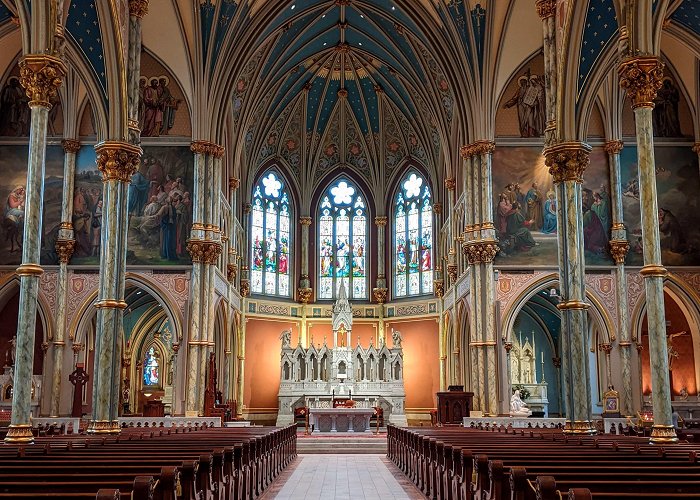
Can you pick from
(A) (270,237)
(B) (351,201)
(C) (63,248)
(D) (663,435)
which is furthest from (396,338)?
(D) (663,435)

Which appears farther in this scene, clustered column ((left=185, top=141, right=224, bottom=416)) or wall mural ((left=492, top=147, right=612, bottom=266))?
wall mural ((left=492, top=147, right=612, bottom=266))

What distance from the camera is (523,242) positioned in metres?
30.1

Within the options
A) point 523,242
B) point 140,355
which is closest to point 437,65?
point 523,242

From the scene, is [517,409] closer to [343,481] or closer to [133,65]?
[343,481]

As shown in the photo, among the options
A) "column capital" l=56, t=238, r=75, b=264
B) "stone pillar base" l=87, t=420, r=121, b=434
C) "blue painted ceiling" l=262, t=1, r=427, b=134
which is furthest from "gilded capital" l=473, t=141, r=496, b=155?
"stone pillar base" l=87, t=420, r=121, b=434

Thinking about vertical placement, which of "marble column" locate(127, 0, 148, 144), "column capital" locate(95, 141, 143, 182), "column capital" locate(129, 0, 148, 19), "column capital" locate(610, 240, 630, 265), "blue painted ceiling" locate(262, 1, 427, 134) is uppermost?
"blue painted ceiling" locate(262, 1, 427, 134)

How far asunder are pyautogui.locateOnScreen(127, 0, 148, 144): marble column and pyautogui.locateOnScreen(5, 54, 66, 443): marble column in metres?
3.84

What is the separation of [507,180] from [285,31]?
12829mm

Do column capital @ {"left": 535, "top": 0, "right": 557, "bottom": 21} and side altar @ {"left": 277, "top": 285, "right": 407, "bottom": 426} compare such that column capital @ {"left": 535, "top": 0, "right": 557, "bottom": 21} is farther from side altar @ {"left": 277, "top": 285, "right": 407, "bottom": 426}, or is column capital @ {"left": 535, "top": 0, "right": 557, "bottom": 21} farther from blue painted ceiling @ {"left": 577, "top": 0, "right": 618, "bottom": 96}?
side altar @ {"left": 277, "top": 285, "right": 407, "bottom": 426}

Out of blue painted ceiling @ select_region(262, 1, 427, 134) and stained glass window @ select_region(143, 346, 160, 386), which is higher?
blue painted ceiling @ select_region(262, 1, 427, 134)

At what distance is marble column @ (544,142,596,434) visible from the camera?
18844 millimetres

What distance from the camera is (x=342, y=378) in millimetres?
38219

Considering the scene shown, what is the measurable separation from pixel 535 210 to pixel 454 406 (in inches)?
308

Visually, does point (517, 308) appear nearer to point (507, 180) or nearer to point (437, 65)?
point (507, 180)
